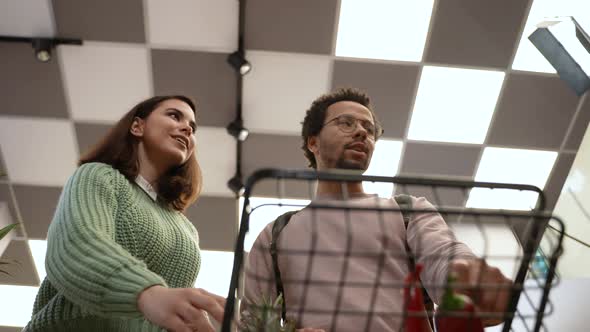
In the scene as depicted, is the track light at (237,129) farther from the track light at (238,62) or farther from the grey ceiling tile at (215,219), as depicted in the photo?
the grey ceiling tile at (215,219)

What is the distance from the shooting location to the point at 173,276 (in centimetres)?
112

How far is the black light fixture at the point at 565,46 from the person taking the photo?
2.06 m

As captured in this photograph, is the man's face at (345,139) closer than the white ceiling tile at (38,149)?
Yes

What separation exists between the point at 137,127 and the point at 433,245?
812mm

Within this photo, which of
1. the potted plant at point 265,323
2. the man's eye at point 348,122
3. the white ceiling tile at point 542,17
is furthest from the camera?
the white ceiling tile at point 542,17

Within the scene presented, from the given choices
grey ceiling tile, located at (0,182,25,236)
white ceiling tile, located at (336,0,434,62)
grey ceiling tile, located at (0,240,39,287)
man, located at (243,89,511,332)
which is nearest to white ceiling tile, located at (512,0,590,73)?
white ceiling tile, located at (336,0,434,62)

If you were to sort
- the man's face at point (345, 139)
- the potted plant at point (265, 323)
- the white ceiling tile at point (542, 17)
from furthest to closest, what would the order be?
the white ceiling tile at point (542, 17), the man's face at point (345, 139), the potted plant at point (265, 323)

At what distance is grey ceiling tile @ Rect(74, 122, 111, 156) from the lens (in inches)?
101

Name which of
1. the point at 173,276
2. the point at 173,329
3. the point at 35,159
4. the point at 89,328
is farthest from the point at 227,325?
the point at 35,159

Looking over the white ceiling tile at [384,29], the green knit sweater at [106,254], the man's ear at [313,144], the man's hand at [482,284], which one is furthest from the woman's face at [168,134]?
the white ceiling tile at [384,29]

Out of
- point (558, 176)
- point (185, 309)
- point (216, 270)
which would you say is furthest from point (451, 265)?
point (216, 270)

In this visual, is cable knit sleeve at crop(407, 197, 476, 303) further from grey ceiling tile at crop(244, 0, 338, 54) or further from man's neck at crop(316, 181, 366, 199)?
grey ceiling tile at crop(244, 0, 338, 54)

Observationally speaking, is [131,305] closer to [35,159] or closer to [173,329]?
[173,329]

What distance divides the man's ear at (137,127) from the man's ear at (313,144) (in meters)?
0.43
